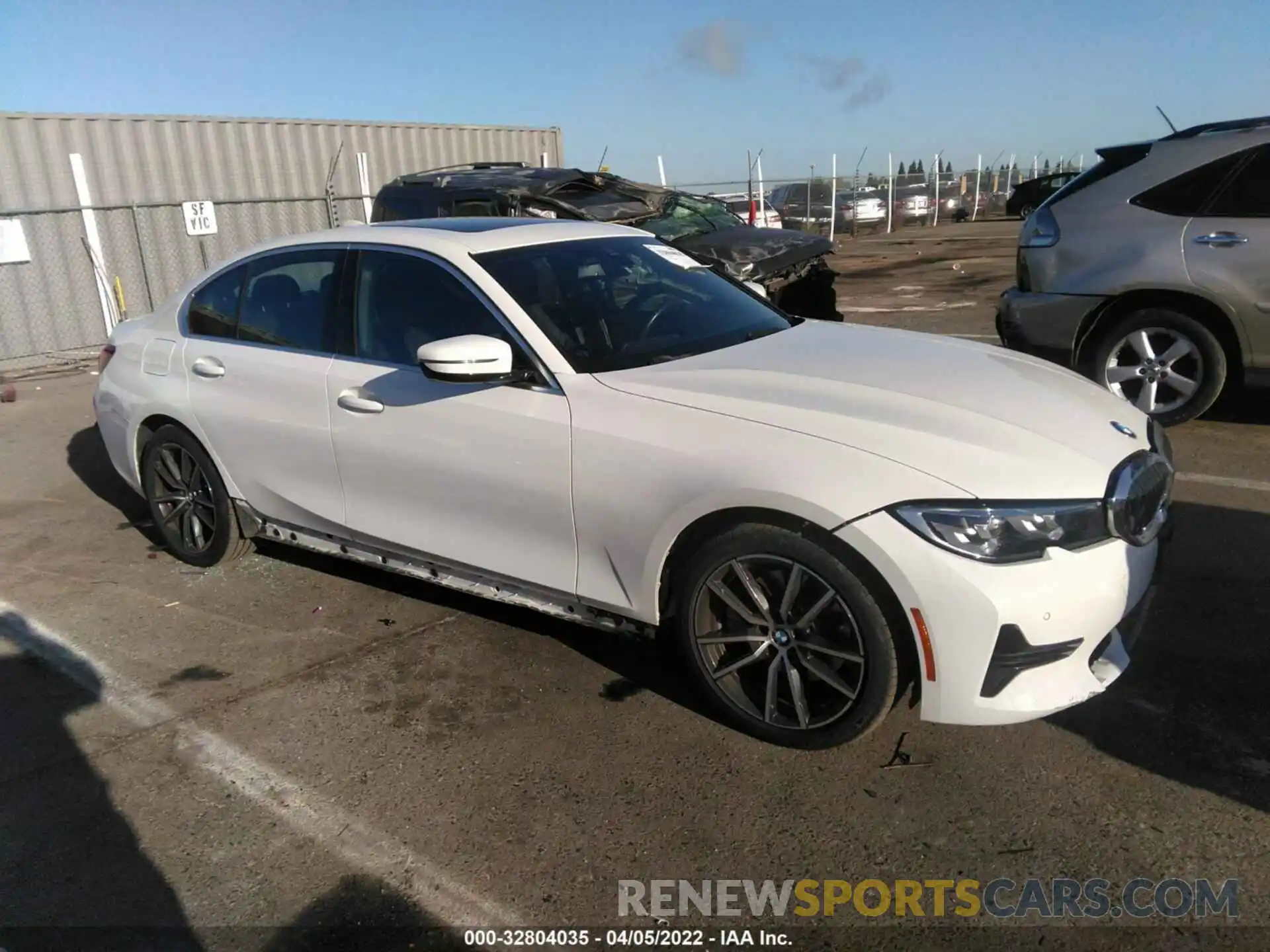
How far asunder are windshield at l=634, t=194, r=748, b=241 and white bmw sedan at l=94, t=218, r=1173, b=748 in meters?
5.26

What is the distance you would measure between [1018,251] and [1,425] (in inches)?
331

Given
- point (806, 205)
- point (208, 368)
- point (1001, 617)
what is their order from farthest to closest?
point (806, 205)
point (208, 368)
point (1001, 617)

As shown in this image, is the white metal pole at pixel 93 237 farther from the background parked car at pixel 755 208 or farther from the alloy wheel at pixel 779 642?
the background parked car at pixel 755 208

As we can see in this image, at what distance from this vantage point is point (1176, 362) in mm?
5980

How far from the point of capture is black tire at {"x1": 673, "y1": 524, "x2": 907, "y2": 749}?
2822 mm

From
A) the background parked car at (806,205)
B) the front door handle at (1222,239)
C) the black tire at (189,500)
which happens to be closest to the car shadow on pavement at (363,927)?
→ the black tire at (189,500)

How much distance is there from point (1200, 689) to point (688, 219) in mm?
7674

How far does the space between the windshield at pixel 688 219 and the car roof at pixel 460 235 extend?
494 centimetres

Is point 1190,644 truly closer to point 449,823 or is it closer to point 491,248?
point 449,823

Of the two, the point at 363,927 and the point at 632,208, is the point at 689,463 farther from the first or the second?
the point at 632,208

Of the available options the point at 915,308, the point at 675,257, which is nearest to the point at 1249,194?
the point at 675,257

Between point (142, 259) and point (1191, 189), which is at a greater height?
point (1191, 189)

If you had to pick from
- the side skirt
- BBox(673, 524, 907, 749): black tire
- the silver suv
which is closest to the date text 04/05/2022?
BBox(673, 524, 907, 749): black tire

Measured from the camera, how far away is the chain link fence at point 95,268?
12023 millimetres
